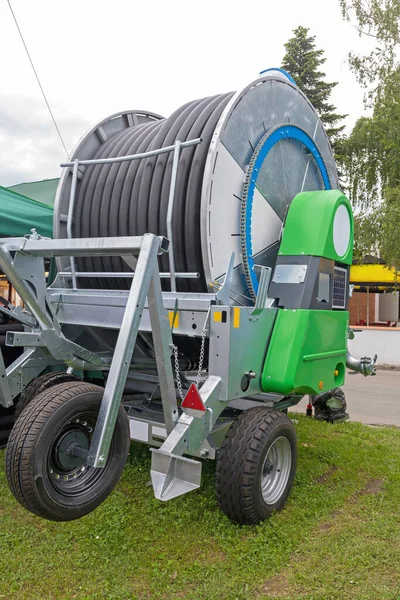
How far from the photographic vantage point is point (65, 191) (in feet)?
15.3

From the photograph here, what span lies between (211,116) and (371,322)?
18.9 meters

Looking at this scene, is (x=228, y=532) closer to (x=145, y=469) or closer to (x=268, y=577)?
(x=268, y=577)

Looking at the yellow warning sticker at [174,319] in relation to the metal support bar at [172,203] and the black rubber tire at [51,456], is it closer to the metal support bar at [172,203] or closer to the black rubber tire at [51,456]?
the metal support bar at [172,203]

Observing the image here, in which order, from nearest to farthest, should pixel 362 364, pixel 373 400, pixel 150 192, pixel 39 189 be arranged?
pixel 150 192
pixel 362 364
pixel 39 189
pixel 373 400

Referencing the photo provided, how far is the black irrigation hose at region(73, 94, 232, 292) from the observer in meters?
3.87

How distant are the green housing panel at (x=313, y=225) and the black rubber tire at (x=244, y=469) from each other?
1.36m

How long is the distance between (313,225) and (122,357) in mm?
2106

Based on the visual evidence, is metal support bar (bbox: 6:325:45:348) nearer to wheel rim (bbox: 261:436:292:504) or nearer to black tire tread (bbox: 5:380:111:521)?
black tire tread (bbox: 5:380:111:521)

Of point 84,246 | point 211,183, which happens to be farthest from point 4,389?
point 211,183

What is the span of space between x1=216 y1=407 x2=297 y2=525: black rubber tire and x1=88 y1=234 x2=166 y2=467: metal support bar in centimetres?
108

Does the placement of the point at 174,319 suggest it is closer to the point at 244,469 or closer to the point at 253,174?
the point at 244,469

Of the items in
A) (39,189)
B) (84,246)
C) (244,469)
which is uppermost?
(39,189)

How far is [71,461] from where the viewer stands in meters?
2.67

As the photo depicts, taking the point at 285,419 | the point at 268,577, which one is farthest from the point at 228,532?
the point at 285,419
